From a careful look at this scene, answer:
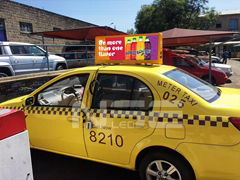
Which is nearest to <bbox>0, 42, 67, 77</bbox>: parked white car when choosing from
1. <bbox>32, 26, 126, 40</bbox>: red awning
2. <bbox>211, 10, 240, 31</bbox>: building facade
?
<bbox>32, 26, 126, 40</bbox>: red awning

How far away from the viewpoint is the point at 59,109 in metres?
3.14

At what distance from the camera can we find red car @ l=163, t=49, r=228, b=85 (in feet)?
31.8

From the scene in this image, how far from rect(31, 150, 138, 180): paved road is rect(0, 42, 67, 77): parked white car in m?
4.65

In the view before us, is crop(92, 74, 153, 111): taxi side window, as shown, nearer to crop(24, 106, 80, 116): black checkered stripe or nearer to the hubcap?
crop(24, 106, 80, 116): black checkered stripe

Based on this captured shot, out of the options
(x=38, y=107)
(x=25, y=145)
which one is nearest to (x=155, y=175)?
(x=25, y=145)

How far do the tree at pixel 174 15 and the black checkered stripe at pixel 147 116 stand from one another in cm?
2946

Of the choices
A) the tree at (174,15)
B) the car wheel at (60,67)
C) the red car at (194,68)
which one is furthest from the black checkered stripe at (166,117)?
the tree at (174,15)

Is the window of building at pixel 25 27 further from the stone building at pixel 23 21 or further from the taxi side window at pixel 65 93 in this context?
the taxi side window at pixel 65 93

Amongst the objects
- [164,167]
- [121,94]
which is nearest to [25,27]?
[121,94]

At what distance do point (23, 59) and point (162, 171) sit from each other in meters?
6.93

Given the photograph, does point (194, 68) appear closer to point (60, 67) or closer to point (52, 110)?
point (60, 67)

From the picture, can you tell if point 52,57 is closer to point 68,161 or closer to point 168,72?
point 68,161

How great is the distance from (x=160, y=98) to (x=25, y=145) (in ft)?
4.86

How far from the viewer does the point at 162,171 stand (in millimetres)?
2543
